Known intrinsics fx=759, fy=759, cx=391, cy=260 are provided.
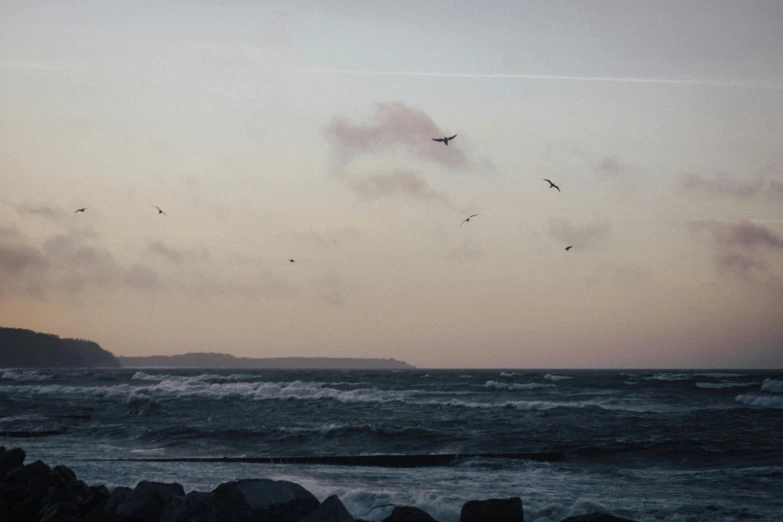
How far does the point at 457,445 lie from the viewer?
67.0 ft

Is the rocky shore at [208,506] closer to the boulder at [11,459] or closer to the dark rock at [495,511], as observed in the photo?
the dark rock at [495,511]

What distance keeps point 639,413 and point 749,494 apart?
56.6 ft

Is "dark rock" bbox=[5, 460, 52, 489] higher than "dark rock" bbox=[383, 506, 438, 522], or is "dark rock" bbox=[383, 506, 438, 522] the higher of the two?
"dark rock" bbox=[5, 460, 52, 489]

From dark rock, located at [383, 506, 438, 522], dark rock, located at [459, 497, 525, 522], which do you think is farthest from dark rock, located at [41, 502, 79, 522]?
dark rock, located at [459, 497, 525, 522]

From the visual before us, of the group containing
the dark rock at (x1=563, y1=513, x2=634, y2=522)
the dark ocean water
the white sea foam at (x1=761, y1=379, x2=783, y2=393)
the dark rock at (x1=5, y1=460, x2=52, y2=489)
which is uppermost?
the white sea foam at (x1=761, y1=379, x2=783, y2=393)

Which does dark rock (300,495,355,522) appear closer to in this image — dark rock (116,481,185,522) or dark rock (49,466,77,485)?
dark rock (116,481,185,522)

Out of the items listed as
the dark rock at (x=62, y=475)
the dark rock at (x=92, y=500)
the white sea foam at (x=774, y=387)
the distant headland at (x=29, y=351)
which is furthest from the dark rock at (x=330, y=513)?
the distant headland at (x=29, y=351)

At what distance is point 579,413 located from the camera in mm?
29969

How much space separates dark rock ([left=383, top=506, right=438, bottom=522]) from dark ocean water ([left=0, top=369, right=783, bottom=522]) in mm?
A: 689

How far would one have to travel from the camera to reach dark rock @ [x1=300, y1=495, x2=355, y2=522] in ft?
30.5

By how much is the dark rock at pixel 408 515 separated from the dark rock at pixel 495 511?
53 cm

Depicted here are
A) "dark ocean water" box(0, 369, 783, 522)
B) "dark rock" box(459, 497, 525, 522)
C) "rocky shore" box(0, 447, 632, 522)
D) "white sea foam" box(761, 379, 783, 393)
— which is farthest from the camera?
"white sea foam" box(761, 379, 783, 393)

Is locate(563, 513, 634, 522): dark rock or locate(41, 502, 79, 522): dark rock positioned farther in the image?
locate(41, 502, 79, 522): dark rock

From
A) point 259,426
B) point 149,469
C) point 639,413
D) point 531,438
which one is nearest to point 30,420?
point 259,426
